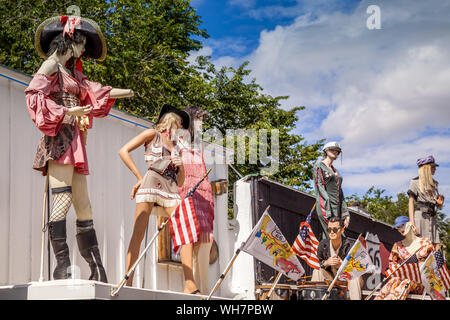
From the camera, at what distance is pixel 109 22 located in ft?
59.4

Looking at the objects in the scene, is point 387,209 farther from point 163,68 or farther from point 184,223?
point 184,223

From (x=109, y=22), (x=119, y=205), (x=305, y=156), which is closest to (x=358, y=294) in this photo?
(x=119, y=205)

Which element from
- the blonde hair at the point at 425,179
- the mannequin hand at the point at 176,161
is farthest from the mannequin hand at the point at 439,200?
the mannequin hand at the point at 176,161

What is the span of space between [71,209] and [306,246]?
2.60 meters

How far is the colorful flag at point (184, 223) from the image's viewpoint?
5.13 metres

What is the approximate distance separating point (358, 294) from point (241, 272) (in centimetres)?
165

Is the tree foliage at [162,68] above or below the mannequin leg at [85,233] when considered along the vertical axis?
above

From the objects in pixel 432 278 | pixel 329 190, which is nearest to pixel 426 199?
pixel 432 278

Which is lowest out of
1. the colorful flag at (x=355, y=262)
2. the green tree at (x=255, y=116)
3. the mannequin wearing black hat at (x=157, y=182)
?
the colorful flag at (x=355, y=262)

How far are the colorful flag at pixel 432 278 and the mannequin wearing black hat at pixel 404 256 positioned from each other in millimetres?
101

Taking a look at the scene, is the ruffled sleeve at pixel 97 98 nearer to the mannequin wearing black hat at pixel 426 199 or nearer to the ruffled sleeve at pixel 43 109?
the ruffled sleeve at pixel 43 109

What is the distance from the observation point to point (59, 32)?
16.2 ft

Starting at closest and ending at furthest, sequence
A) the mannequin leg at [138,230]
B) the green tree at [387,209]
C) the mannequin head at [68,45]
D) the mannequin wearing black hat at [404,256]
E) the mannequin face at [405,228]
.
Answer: the mannequin head at [68,45], the mannequin leg at [138,230], the mannequin wearing black hat at [404,256], the mannequin face at [405,228], the green tree at [387,209]

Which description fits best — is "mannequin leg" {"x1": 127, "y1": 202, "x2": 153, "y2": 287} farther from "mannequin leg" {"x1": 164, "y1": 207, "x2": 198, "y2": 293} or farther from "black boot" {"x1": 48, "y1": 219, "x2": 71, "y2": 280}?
"black boot" {"x1": 48, "y1": 219, "x2": 71, "y2": 280}
